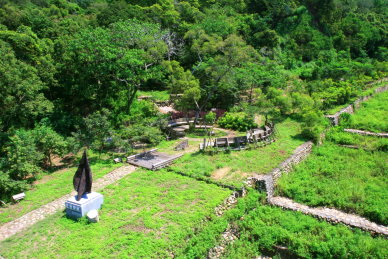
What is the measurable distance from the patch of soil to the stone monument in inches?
252

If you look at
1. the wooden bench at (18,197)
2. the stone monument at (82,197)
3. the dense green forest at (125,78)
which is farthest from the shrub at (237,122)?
the wooden bench at (18,197)

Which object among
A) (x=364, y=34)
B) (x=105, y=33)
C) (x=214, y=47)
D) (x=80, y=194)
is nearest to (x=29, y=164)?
(x=80, y=194)

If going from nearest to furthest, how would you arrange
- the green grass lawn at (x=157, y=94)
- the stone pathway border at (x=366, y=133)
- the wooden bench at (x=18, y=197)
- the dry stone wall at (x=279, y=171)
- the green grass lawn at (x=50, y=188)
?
the green grass lawn at (x=50, y=188)
the wooden bench at (x=18, y=197)
the dry stone wall at (x=279, y=171)
the stone pathway border at (x=366, y=133)
the green grass lawn at (x=157, y=94)

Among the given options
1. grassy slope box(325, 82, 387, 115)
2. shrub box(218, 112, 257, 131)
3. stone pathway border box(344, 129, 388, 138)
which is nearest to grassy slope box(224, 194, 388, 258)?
shrub box(218, 112, 257, 131)

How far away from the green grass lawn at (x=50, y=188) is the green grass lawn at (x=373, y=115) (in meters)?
19.6

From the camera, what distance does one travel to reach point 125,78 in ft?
76.6

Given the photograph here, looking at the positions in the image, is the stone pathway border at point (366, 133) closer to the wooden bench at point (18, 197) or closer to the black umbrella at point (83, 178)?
the black umbrella at point (83, 178)

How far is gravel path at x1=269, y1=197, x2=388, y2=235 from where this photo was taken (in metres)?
11.8

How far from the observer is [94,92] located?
23.2 metres

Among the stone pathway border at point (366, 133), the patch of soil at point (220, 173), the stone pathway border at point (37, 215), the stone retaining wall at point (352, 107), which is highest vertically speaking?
the stone retaining wall at point (352, 107)

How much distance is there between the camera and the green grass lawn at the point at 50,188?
513 inches

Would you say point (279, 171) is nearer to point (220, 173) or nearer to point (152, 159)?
point (220, 173)

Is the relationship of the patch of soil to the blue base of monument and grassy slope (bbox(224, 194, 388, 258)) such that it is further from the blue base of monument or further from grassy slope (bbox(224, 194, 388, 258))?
the blue base of monument

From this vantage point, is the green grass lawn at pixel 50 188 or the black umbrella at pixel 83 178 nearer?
the black umbrella at pixel 83 178
